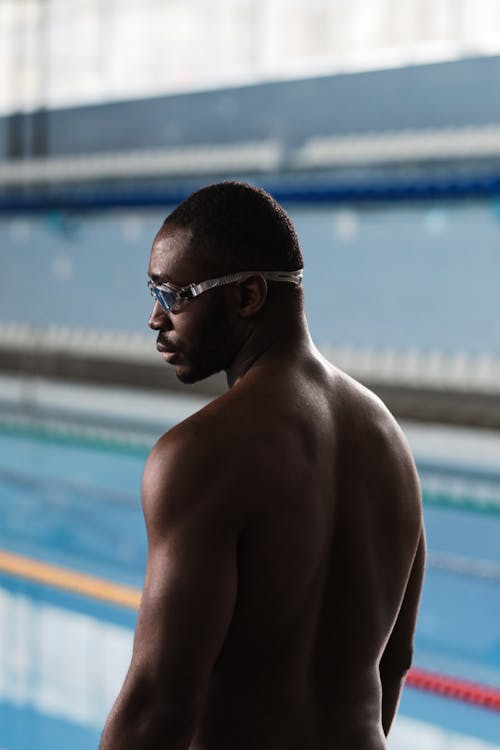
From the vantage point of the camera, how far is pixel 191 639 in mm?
1054

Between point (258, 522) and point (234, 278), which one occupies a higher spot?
point (234, 278)

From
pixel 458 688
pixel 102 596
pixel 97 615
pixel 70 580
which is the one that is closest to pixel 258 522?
pixel 458 688

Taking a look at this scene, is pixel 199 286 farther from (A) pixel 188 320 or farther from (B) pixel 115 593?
(B) pixel 115 593

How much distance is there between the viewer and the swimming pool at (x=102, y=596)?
11.3 ft

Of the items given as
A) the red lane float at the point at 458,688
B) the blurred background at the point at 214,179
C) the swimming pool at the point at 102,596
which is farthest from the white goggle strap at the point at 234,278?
the blurred background at the point at 214,179

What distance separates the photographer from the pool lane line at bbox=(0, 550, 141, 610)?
187 inches

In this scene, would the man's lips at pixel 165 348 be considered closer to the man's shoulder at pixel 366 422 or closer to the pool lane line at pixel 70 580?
the man's shoulder at pixel 366 422

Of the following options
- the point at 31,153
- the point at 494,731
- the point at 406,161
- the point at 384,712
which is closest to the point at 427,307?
the point at 406,161

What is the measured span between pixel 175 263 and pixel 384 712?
0.69m

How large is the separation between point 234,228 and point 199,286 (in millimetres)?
75

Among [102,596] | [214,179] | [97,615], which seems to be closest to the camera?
[97,615]

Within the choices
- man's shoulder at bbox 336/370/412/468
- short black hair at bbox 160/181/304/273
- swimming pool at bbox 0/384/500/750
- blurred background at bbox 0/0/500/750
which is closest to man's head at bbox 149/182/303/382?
short black hair at bbox 160/181/304/273

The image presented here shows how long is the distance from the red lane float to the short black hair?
9.23 ft

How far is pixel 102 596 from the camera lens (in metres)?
4.78
